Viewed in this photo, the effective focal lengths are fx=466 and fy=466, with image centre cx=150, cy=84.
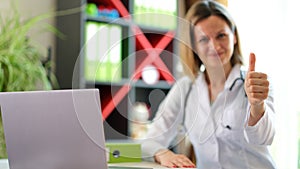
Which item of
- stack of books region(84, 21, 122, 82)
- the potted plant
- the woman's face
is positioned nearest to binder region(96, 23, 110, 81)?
stack of books region(84, 21, 122, 82)

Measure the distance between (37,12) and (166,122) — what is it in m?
2.07

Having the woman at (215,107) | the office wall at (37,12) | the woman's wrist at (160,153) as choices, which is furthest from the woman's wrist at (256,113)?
the office wall at (37,12)

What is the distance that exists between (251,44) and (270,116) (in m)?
1.01

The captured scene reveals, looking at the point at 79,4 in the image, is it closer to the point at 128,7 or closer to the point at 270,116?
the point at 128,7

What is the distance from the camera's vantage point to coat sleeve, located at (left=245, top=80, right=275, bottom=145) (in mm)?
1395

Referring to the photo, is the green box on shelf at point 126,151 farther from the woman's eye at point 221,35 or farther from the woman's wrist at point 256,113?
the woman's eye at point 221,35

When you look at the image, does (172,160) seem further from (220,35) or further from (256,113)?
(220,35)

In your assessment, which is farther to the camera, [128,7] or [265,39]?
[128,7]

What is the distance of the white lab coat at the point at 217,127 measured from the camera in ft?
3.86

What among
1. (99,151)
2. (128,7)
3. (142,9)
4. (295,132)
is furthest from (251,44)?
(99,151)

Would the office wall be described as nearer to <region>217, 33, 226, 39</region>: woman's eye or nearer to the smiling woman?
the smiling woman

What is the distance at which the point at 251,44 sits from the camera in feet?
7.82

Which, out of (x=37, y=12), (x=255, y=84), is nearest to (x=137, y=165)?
(x=255, y=84)

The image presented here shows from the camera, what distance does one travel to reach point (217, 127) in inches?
51.7
